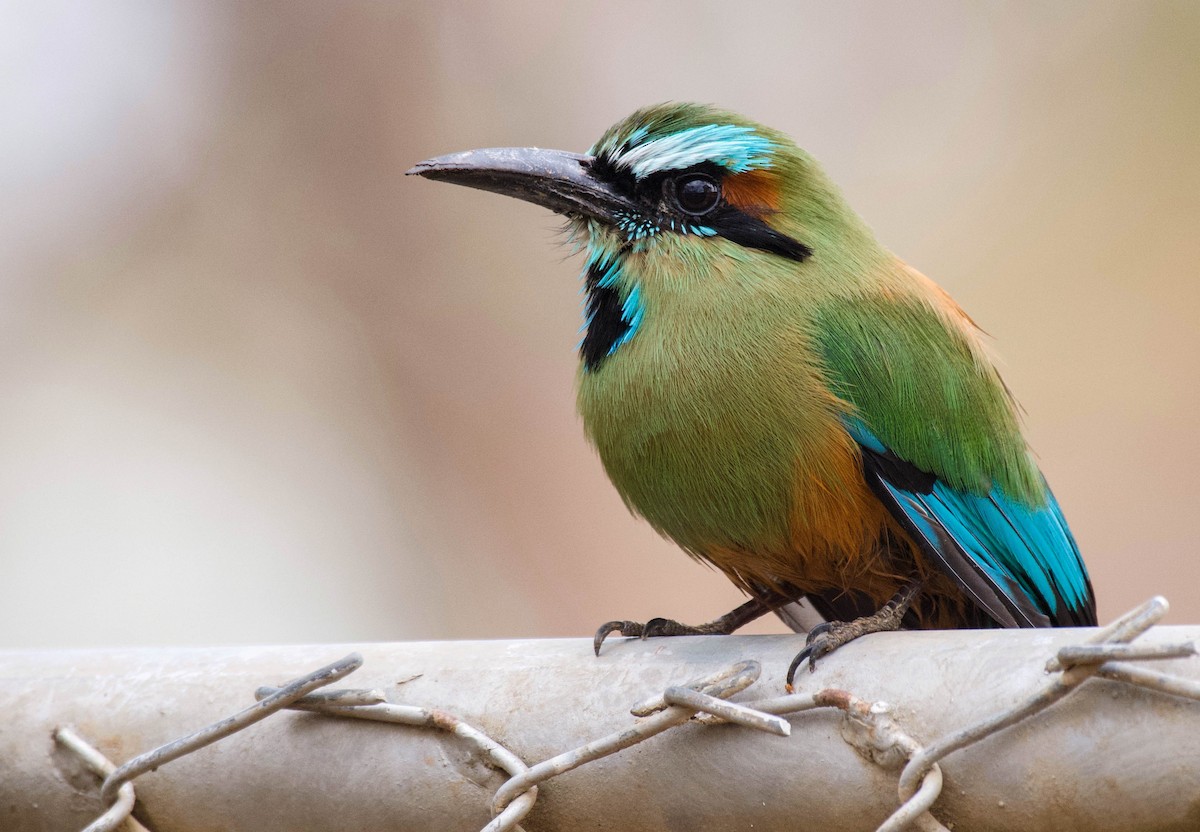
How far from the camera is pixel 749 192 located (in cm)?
298

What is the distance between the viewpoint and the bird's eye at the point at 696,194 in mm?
2959

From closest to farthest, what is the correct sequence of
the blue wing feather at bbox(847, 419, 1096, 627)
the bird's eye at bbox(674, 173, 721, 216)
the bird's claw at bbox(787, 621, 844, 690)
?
1. the bird's claw at bbox(787, 621, 844, 690)
2. the blue wing feather at bbox(847, 419, 1096, 627)
3. the bird's eye at bbox(674, 173, 721, 216)

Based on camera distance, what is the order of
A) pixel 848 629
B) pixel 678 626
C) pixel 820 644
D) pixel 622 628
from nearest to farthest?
pixel 820 644
pixel 848 629
pixel 622 628
pixel 678 626

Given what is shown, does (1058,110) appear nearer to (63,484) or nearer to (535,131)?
(535,131)

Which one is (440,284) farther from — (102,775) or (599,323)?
(102,775)

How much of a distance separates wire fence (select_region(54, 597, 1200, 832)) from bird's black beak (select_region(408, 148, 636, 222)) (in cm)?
148

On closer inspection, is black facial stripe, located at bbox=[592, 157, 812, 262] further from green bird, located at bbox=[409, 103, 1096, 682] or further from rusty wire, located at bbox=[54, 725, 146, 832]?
rusty wire, located at bbox=[54, 725, 146, 832]

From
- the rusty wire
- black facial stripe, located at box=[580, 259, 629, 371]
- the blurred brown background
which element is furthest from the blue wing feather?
the blurred brown background

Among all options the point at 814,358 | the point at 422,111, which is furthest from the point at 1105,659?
the point at 422,111

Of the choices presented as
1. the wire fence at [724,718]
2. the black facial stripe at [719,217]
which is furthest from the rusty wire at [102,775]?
the black facial stripe at [719,217]

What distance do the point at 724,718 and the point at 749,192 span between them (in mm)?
1656

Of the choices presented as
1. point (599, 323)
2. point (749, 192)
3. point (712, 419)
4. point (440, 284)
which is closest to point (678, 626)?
point (712, 419)

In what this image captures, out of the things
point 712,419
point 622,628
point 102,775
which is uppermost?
point 712,419

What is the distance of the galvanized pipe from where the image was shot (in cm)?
142
